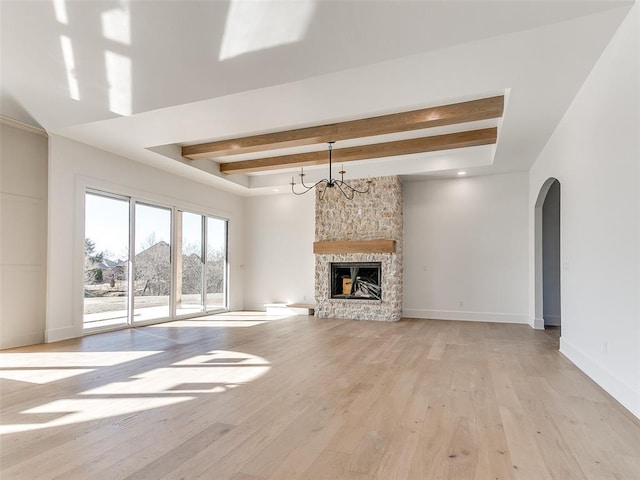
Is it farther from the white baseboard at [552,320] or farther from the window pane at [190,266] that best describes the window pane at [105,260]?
the white baseboard at [552,320]

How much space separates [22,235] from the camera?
5039mm

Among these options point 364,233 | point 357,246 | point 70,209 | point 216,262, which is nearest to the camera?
point 70,209

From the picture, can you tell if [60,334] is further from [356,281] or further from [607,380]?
[607,380]

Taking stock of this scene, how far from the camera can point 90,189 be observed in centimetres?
588

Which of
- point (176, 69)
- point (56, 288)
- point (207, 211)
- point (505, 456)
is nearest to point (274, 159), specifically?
point (207, 211)

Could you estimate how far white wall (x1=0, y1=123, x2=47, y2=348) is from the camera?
4.87 m

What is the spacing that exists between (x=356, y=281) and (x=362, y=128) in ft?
11.6

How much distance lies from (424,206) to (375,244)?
139cm

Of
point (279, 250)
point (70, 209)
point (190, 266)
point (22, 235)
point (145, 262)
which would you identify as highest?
point (70, 209)

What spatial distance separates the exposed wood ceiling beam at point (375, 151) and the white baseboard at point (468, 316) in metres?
3.24

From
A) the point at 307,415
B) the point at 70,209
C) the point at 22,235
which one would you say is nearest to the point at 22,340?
the point at 22,235

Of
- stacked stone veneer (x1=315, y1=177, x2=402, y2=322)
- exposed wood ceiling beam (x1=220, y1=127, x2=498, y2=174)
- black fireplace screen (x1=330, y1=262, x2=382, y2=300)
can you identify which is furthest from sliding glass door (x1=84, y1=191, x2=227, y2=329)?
black fireplace screen (x1=330, y1=262, x2=382, y2=300)

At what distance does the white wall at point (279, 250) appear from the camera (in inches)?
349

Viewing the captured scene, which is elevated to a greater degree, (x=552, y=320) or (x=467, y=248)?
(x=467, y=248)
